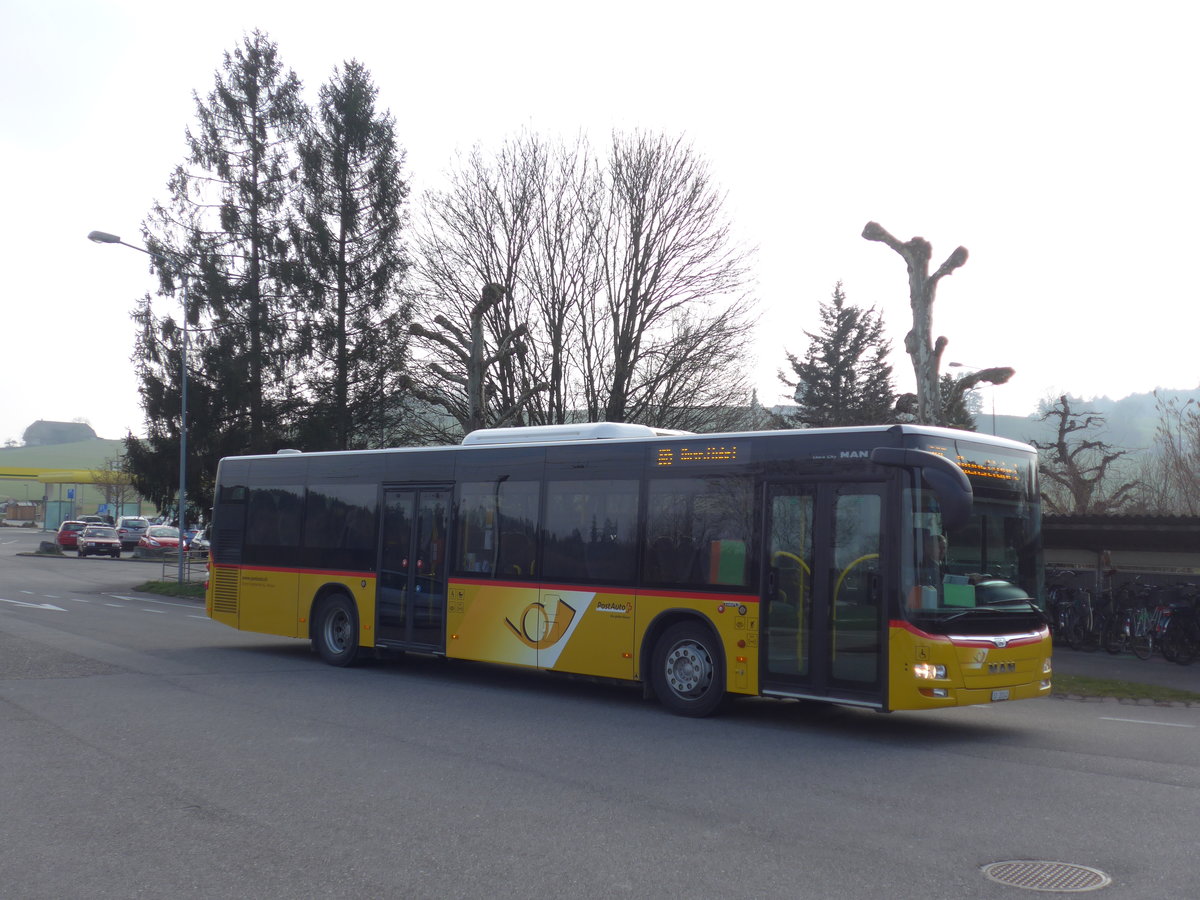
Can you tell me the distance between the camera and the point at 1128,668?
55.4ft

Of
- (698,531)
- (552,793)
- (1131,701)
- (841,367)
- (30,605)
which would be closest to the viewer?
(552,793)

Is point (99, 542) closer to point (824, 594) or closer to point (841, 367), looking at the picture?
point (841, 367)

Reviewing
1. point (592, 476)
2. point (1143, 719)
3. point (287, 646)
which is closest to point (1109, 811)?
point (1143, 719)

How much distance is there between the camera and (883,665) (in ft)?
32.1

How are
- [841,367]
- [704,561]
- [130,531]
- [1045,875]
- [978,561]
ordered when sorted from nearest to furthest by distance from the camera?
1. [1045,875]
2. [978,561]
3. [704,561]
4. [841,367]
5. [130,531]

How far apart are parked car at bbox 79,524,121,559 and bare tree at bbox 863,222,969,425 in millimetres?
48940

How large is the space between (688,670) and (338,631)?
6.34m

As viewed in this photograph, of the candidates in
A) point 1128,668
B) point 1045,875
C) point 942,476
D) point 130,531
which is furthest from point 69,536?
point 1045,875

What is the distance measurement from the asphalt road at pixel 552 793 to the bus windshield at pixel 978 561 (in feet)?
3.76

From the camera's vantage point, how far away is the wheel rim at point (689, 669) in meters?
11.2

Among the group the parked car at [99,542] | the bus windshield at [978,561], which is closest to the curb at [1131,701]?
the bus windshield at [978,561]

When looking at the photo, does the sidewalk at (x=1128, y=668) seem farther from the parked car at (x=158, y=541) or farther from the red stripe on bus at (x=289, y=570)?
the parked car at (x=158, y=541)

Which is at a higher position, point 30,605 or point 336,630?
point 336,630

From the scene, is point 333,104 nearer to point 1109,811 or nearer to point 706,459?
point 706,459
